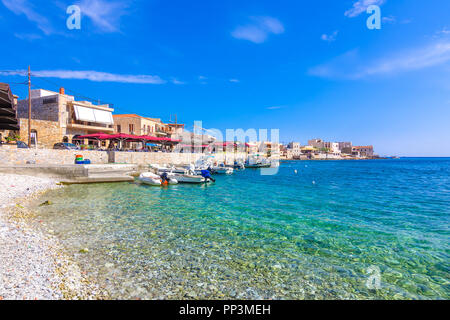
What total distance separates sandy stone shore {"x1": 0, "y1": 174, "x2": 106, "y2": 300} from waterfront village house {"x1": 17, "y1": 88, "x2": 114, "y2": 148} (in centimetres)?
2989

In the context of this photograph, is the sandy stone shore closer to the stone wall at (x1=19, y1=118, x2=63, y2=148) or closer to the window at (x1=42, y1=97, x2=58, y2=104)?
the stone wall at (x1=19, y1=118, x2=63, y2=148)

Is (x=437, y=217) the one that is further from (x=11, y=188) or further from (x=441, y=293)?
(x=11, y=188)

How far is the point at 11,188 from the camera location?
12.9 metres

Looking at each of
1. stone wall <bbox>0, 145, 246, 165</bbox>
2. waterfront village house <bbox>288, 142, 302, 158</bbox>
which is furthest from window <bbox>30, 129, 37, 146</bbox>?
waterfront village house <bbox>288, 142, 302, 158</bbox>

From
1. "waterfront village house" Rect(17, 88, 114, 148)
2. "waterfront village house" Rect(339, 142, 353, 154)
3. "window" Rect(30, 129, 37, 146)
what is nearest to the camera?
"window" Rect(30, 129, 37, 146)

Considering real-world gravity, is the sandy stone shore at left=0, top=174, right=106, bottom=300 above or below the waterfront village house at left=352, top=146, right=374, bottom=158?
below

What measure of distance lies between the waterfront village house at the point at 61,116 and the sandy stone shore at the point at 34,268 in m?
29.9

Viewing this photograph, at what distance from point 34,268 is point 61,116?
3802cm

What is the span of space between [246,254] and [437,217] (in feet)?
40.0

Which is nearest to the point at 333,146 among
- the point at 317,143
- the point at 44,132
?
the point at 317,143

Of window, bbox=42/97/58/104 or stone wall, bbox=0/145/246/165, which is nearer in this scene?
stone wall, bbox=0/145/246/165

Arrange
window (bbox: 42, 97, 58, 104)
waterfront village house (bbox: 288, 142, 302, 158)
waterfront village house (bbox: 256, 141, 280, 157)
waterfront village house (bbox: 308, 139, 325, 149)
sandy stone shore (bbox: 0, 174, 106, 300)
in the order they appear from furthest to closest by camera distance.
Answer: waterfront village house (bbox: 308, 139, 325, 149) < waterfront village house (bbox: 288, 142, 302, 158) < waterfront village house (bbox: 256, 141, 280, 157) < window (bbox: 42, 97, 58, 104) < sandy stone shore (bbox: 0, 174, 106, 300)

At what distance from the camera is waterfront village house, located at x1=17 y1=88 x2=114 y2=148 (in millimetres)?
31562

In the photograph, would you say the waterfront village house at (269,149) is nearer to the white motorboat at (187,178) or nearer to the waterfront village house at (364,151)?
the white motorboat at (187,178)
